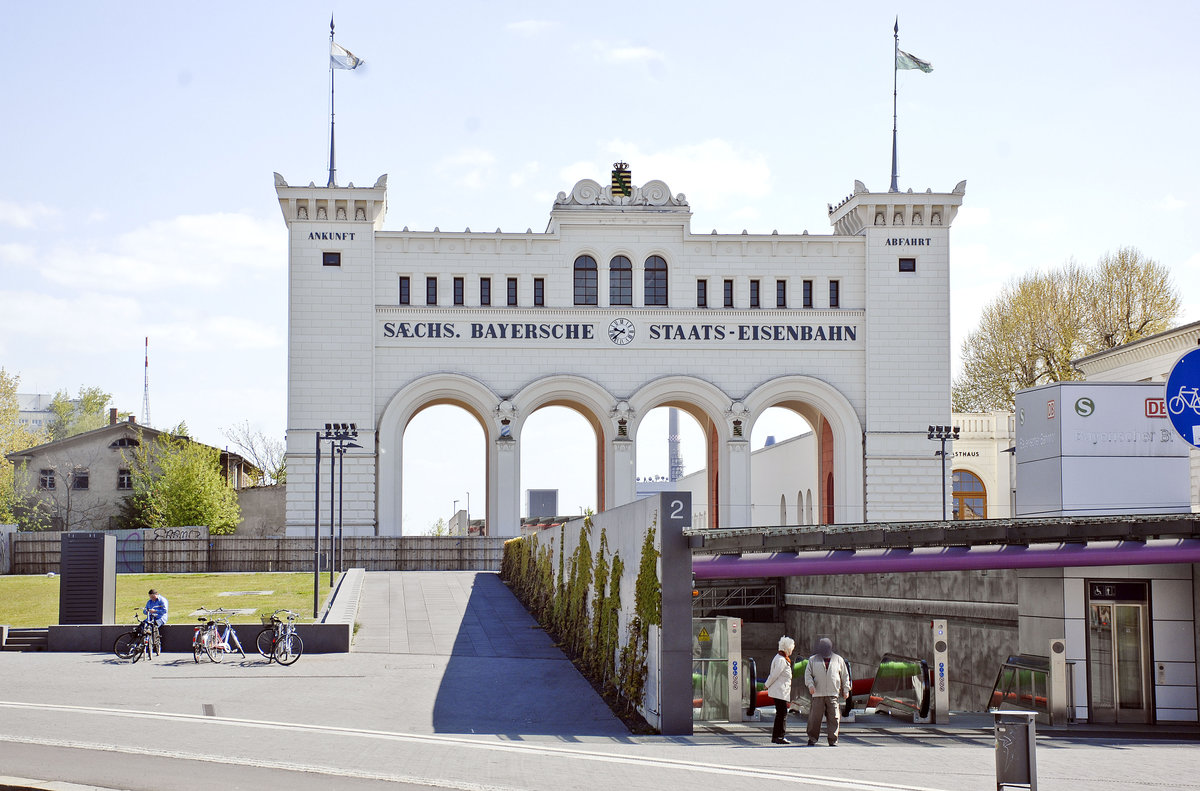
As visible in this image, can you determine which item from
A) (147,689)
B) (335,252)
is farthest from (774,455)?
(147,689)

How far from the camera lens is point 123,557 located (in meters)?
49.9

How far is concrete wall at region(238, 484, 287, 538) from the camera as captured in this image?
65.8 m

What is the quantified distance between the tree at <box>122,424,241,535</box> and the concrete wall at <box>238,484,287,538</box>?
151cm

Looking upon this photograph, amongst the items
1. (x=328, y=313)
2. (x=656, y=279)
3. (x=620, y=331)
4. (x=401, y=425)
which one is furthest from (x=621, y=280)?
(x=328, y=313)

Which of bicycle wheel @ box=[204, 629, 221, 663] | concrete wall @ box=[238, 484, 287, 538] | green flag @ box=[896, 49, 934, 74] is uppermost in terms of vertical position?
green flag @ box=[896, 49, 934, 74]

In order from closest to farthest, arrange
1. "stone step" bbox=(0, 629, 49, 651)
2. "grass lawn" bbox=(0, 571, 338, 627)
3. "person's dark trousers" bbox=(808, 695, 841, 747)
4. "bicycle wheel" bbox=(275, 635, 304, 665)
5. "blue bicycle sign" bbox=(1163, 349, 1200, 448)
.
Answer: "blue bicycle sign" bbox=(1163, 349, 1200, 448) → "person's dark trousers" bbox=(808, 695, 841, 747) → "bicycle wheel" bbox=(275, 635, 304, 665) → "stone step" bbox=(0, 629, 49, 651) → "grass lawn" bbox=(0, 571, 338, 627)

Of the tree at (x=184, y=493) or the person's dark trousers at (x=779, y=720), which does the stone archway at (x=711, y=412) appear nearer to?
the tree at (x=184, y=493)

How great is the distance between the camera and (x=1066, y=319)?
202ft

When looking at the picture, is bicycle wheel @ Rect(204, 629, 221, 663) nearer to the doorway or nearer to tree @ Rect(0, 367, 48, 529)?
the doorway

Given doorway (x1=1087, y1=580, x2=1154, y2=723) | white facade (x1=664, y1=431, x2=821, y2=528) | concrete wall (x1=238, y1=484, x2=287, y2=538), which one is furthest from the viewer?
concrete wall (x1=238, y1=484, x2=287, y2=538)

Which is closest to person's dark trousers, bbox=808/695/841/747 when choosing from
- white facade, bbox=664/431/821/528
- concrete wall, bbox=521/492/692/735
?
concrete wall, bbox=521/492/692/735

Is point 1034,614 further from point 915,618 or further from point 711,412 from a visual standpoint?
point 711,412

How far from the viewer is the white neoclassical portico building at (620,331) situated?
51438 mm

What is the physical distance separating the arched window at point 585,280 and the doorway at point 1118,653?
104 feet
